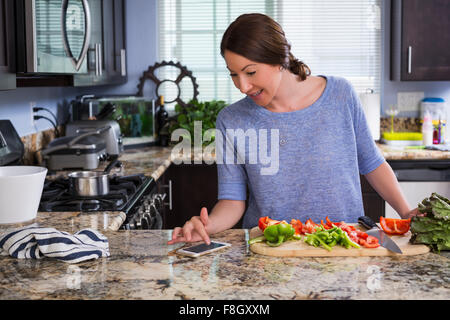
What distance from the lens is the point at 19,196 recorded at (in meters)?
1.73

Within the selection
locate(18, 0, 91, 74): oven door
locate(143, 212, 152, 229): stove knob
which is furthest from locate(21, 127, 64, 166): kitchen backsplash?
locate(143, 212, 152, 229): stove knob

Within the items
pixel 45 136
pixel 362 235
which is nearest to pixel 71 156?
pixel 45 136

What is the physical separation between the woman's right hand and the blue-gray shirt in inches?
13.2

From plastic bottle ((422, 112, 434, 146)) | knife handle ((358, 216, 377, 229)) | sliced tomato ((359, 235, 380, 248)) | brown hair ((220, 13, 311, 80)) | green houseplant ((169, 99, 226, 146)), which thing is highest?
brown hair ((220, 13, 311, 80))

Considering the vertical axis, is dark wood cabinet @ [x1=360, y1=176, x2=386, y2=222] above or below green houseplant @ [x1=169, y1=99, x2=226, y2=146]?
below

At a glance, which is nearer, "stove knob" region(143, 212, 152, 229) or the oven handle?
the oven handle

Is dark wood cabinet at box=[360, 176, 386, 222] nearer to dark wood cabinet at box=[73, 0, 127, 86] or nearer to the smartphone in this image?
dark wood cabinet at box=[73, 0, 127, 86]

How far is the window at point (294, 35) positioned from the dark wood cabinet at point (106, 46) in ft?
1.45

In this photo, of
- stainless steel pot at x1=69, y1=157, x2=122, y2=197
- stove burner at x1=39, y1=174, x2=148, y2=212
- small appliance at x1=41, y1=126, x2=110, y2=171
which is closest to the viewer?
stove burner at x1=39, y1=174, x2=148, y2=212

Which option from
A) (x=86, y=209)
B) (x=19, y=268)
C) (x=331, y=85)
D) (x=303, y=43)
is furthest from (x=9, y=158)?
(x=303, y=43)

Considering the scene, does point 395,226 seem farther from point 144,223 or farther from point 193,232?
point 144,223

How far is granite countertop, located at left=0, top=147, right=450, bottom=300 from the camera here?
43.7 inches

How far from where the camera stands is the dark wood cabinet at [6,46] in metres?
1.82

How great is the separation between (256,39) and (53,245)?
2.65ft
